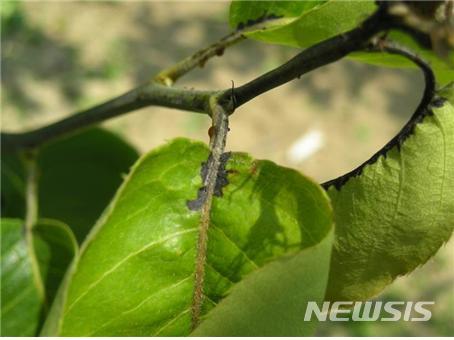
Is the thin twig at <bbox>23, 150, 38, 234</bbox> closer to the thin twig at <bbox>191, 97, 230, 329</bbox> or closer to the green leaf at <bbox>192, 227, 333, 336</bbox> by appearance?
the thin twig at <bbox>191, 97, 230, 329</bbox>

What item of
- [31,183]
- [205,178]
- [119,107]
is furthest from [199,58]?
[31,183]

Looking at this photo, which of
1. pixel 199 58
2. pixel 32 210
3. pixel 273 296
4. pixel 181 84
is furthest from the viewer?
pixel 181 84

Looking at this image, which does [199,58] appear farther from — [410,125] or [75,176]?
[75,176]

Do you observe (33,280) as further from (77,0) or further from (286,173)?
(77,0)

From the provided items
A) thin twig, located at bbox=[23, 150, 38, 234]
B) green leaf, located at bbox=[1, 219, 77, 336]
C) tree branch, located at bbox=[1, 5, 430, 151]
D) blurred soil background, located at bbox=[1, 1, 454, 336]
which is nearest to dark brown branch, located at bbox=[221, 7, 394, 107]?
tree branch, located at bbox=[1, 5, 430, 151]

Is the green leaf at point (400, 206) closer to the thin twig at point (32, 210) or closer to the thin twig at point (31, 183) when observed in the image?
the thin twig at point (32, 210)

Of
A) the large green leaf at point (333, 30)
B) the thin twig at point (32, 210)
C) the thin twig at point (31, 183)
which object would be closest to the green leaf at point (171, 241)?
the large green leaf at point (333, 30)
